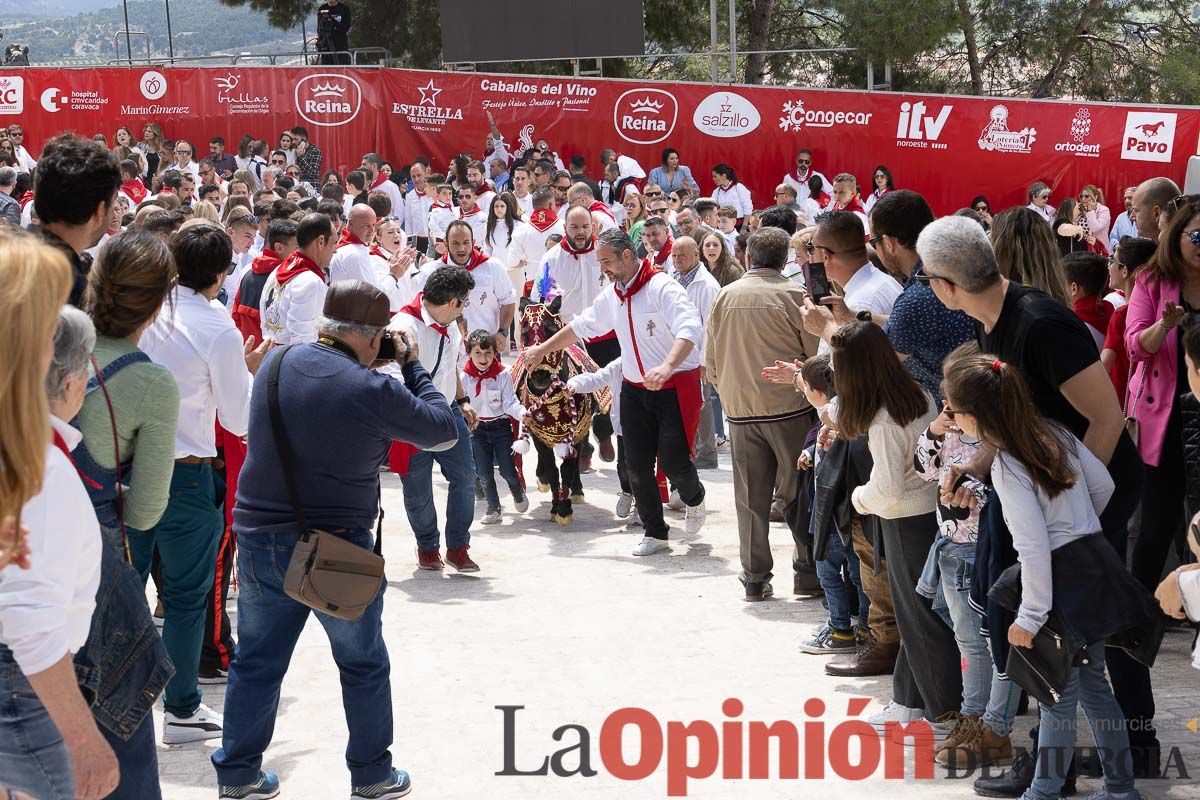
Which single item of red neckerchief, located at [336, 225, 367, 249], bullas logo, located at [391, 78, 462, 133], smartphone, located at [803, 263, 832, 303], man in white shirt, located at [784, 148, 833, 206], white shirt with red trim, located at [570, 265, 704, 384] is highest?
bullas logo, located at [391, 78, 462, 133]

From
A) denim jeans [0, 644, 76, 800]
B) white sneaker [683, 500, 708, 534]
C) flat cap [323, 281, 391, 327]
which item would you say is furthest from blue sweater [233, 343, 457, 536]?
white sneaker [683, 500, 708, 534]

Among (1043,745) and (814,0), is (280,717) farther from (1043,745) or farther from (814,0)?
(814,0)

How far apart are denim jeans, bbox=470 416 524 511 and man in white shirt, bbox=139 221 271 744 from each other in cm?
345

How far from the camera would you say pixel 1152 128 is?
59.9 ft

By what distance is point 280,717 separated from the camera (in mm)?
5523

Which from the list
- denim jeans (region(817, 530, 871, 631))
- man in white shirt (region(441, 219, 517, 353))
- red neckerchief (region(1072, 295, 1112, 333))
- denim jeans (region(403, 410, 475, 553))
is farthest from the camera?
man in white shirt (region(441, 219, 517, 353))

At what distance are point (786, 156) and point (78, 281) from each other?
17378 mm

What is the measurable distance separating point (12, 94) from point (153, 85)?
2.46 metres

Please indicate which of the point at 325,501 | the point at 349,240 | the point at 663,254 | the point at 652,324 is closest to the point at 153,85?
the point at 349,240

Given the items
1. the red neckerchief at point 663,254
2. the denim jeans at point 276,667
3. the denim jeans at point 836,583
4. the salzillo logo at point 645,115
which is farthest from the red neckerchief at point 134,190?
the denim jeans at point 276,667

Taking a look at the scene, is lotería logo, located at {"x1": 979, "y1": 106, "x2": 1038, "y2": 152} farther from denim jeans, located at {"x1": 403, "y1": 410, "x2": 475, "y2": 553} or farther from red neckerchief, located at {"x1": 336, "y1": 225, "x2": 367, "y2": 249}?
denim jeans, located at {"x1": 403, "y1": 410, "x2": 475, "y2": 553}

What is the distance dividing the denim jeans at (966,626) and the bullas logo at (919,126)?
52.5 ft

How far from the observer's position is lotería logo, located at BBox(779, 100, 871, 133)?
66.5 ft

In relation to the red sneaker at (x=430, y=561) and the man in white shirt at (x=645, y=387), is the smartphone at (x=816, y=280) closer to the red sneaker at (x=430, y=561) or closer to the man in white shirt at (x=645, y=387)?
the man in white shirt at (x=645, y=387)
